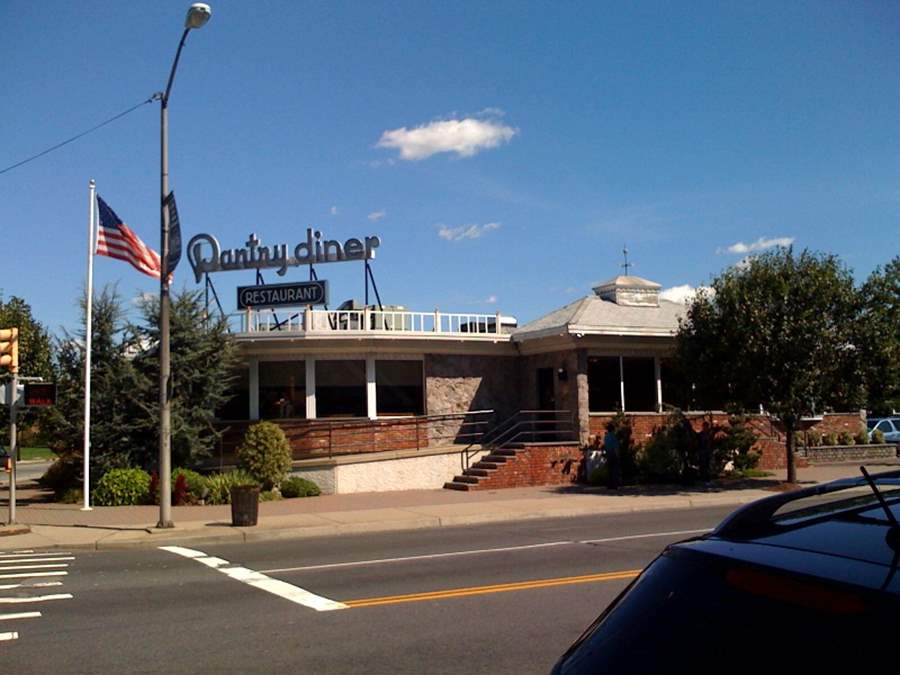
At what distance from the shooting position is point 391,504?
2127cm

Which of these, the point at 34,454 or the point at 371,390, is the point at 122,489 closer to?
the point at 371,390

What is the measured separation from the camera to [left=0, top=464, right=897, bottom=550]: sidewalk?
1656 centimetres

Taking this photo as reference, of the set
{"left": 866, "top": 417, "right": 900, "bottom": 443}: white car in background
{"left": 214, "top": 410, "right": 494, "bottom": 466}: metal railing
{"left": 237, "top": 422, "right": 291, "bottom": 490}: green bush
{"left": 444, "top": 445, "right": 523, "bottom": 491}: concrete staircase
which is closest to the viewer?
{"left": 237, "top": 422, "right": 291, "bottom": 490}: green bush

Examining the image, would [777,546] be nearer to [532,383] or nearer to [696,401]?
[696,401]

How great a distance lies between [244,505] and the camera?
56.8 feet

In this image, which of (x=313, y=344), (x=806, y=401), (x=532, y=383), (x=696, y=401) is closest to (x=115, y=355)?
(x=313, y=344)

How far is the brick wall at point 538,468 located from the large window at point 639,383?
10.3ft

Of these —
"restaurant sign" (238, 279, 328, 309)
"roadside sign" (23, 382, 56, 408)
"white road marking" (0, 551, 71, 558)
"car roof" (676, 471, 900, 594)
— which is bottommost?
"white road marking" (0, 551, 71, 558)

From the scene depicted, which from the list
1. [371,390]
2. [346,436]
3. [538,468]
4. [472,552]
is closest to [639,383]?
[538,468]

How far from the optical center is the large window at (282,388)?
27438mm

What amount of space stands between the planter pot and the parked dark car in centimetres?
1487

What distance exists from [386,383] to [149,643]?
782 inches

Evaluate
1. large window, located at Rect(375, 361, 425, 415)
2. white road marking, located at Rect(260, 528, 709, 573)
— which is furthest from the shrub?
white road marking, located at Rect(260, 528, 709, 573)

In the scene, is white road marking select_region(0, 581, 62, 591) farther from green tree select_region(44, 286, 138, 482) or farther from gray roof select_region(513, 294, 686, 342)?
gray roof select_region(513, 294, 686, 342)
